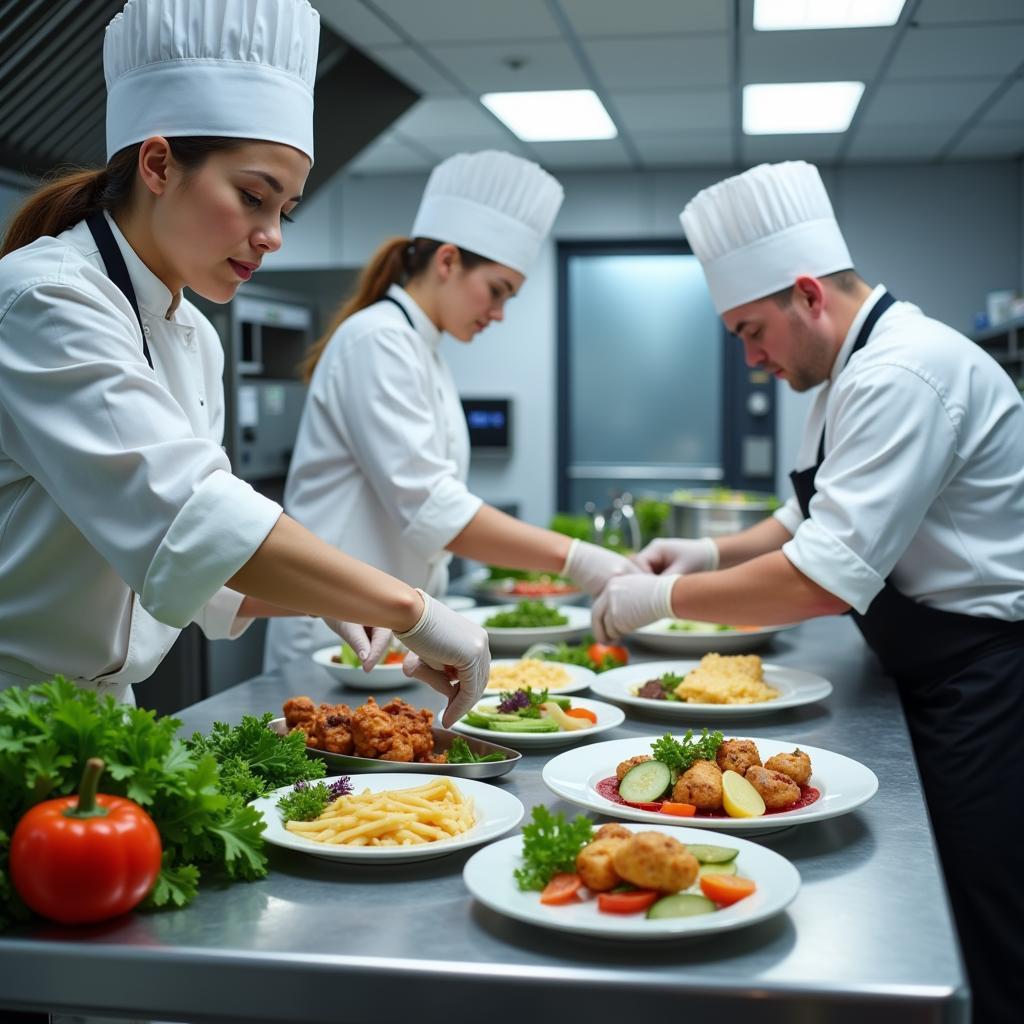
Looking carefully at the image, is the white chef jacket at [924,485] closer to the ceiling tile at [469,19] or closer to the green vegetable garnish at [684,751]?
the green vegetable garnish at [684,751]

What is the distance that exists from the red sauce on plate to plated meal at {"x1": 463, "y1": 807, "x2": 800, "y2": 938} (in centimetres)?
18

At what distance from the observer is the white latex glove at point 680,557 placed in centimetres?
257

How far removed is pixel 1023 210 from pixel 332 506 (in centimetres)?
538

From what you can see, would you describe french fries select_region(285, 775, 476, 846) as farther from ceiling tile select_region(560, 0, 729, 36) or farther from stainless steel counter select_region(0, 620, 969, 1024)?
ceiling tile select_region(560, 0, 729, 36)

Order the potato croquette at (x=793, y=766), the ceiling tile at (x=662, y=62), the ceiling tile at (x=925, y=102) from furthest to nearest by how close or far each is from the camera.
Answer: the ceiling tile at (x=925, y=102), the ceiling tile at (x=662, y=62), the potato croquette at (x=793, y=766)

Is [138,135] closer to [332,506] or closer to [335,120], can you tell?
[332,506]

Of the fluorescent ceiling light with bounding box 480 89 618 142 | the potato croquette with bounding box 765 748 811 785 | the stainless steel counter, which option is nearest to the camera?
the stainless steel counter

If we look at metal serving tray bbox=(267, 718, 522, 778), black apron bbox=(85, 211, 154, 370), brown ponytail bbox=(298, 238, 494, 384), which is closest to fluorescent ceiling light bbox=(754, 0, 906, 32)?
brown ponytail bbox=(298, 238, 494, 384)

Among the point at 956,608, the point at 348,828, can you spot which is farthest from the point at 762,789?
the point at 956,608

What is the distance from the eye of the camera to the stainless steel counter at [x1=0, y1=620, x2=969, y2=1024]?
88 cm

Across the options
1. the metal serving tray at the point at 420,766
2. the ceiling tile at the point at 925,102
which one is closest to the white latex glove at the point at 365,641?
the metal serving tray at the point at 420,766

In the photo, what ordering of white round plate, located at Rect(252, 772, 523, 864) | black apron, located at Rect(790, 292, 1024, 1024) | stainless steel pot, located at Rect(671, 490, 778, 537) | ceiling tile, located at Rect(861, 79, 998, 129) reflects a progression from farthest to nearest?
ceiling tile, located at Rect(861, 79, 998, 129) → stainless steel pot, located at Rect(671, 490, 778, 537) → black apron, located at Rect(790, 292, 1024, 1024) → white round plate, located at Rect(252, 772, 523, 864)

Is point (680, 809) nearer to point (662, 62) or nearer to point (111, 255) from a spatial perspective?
point (111, 255)

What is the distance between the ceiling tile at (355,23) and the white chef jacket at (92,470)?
2.95 m
